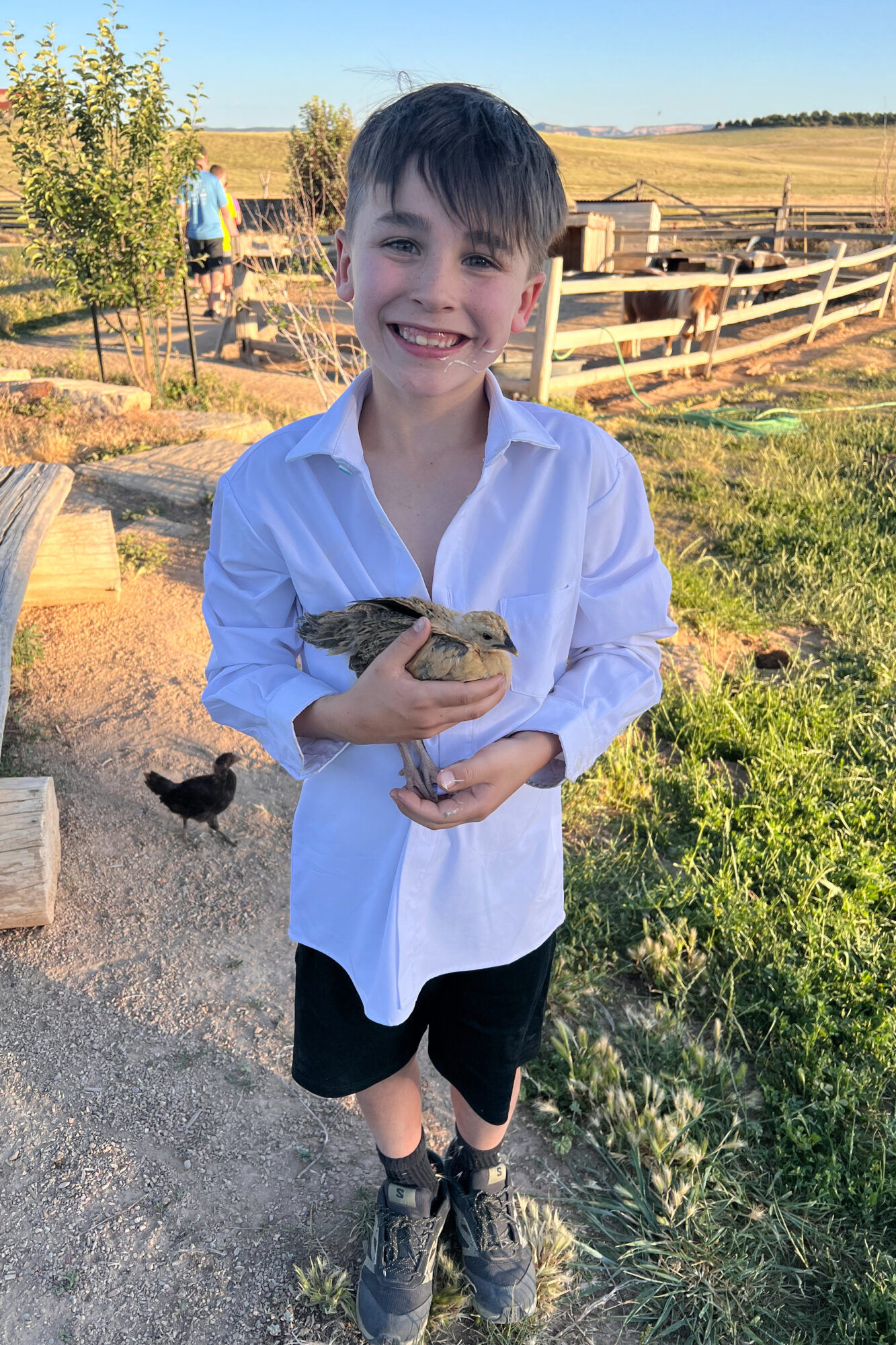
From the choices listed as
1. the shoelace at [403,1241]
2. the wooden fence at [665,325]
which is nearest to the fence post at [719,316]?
the wooden fence at [665,325]

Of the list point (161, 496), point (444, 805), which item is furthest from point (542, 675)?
point (161, 496)

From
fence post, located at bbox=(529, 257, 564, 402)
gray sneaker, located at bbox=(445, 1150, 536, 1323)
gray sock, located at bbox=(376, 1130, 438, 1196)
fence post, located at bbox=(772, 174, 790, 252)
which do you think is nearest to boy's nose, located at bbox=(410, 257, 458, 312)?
gray sock, located at bbox=(376, 1130, 438, 1196)

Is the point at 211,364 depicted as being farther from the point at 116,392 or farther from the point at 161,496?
the point at 161,496

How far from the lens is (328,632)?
1452 millimetres

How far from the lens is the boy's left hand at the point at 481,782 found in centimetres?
143

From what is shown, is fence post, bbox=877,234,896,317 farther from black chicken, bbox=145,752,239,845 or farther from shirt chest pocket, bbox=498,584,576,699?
shirt chest pocket, bbox=498,584,576,699

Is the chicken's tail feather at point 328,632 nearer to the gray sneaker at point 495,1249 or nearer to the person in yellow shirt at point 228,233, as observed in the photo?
the gray sneaker at point 495,1249

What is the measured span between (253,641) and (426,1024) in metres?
0.97

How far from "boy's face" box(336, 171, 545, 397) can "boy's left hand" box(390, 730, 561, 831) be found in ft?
2.09

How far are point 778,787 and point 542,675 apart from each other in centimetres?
260

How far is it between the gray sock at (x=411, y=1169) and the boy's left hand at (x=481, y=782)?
1.06 m

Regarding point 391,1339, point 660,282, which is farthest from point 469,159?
point 660,282

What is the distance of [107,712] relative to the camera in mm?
4309

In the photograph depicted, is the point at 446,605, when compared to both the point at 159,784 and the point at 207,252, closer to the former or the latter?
the point at 159,784
